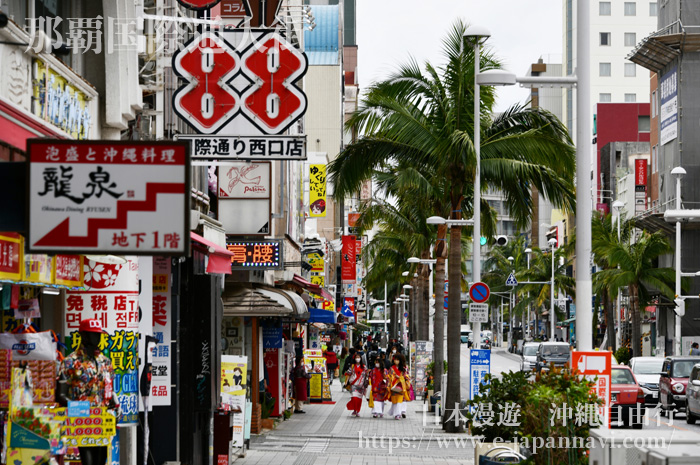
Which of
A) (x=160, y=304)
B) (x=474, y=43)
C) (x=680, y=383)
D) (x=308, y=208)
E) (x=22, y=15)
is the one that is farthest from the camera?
(x=308, y=208)

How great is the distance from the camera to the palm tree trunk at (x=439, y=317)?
33.8m

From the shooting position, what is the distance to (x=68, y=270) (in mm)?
12586

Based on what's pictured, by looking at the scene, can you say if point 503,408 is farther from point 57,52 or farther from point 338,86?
point 338,86

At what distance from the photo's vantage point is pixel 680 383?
32.5 m

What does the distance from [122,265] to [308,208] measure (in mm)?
38828

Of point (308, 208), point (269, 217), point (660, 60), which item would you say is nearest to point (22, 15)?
point (269, 217)

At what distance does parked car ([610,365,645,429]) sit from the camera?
89.2 feet

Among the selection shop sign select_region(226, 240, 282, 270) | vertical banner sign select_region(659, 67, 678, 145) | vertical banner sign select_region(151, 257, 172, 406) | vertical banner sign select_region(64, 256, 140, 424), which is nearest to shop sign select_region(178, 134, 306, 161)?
vertical banner sign select_region(64, 256, 140, 424)

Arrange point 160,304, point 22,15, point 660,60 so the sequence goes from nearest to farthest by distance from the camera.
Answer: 1. point 22,15
2. point 160,304
3. point 660,60

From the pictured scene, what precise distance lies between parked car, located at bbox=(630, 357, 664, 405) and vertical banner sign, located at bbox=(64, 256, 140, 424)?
24.0 m

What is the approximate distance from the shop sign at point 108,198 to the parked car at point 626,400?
21222mm

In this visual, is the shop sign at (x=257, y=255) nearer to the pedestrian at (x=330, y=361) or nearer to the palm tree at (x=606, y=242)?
the pedestrian at (x=330, y=361)

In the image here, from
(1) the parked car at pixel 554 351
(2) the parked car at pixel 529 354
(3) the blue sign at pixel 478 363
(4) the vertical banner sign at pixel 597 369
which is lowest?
(2) the parked car at pixel 529 354

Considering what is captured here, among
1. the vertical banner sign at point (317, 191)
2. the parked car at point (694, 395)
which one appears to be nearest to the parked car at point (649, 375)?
the parked car at point (694, 395)
